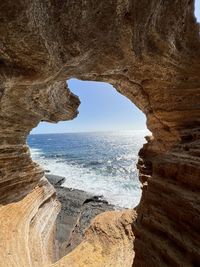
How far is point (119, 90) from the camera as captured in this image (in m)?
12.1

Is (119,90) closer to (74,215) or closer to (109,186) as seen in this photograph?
(74,215)

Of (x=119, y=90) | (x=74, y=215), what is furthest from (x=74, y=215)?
(x=119, y=90)

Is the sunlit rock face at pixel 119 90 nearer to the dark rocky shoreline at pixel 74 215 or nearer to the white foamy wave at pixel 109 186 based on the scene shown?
the dark rocky shoreline at pixel 74 215

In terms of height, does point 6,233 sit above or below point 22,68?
below

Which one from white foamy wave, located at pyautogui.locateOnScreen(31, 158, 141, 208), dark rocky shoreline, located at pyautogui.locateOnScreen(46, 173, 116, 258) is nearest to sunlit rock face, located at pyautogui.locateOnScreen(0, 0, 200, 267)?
dark rocky shoreline, located at pyautogui.locateOnScreen(46, 173, 116, 258)

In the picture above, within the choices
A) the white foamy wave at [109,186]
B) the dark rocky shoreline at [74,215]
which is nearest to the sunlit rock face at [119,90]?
the dark rocky shoreline at [74,215]

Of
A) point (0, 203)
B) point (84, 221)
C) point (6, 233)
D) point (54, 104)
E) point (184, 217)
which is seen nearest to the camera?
point (184, 217)

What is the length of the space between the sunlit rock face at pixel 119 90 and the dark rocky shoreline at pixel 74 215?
2.40 meters

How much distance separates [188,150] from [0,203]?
30.2ft

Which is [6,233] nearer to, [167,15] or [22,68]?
[22,68]

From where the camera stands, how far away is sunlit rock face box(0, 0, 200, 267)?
17.7 ft

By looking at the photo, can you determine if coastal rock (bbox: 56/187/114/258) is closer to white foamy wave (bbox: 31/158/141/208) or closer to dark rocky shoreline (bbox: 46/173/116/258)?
dark rocky shoreline (bbox: 46/173/116/258)

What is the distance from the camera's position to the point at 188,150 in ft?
21.8

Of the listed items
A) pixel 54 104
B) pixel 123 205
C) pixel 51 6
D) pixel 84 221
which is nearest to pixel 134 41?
pixel 51 6
